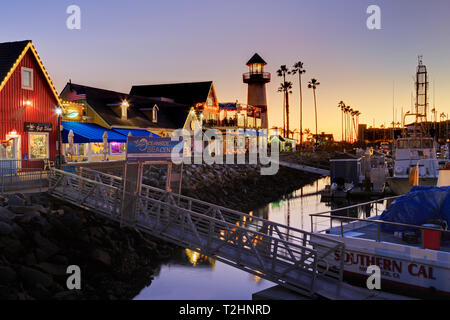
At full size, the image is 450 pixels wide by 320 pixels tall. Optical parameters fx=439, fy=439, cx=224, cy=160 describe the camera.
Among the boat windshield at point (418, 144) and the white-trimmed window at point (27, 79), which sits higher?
the white-trimmed window at point (27, 79)

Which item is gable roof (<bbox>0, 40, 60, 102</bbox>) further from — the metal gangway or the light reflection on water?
the light reflection on water

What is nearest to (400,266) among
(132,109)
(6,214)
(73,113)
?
(6,214)

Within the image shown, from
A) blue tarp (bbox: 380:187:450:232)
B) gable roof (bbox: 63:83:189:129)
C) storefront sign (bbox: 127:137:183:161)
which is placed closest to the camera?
blue tarp (bbox: 380:187:450:232)

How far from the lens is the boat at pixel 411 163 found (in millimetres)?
32344

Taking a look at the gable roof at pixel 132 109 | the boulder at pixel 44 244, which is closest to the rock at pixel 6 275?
the boulder at pixel 44 244

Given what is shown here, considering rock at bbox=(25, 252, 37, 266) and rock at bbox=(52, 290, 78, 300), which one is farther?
rock at bbox=(25, 252, 37, 266)

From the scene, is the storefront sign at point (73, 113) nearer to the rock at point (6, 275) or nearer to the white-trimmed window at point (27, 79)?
the white-trimmed window at point (27, 79)

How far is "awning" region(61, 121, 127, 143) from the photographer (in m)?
32.0

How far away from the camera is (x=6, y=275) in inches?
489

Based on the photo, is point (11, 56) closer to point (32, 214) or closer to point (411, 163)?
point (32, 214)

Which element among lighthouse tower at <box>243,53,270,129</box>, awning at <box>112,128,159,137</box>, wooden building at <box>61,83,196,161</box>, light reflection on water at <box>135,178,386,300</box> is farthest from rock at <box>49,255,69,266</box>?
lighthouse tower at <box>243,53,270,129</box>

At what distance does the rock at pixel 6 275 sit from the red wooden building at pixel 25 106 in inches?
537

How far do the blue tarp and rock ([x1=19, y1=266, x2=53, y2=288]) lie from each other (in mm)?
10623

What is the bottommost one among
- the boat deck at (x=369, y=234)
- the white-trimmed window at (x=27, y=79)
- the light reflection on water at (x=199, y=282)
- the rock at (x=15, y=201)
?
the light reflection on water at (x=199, y=282)
